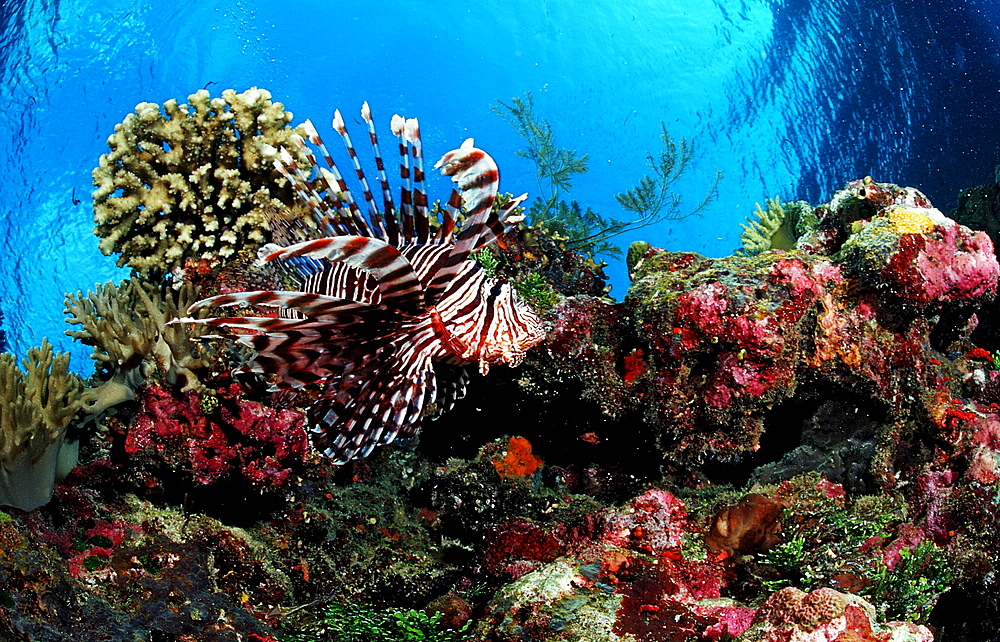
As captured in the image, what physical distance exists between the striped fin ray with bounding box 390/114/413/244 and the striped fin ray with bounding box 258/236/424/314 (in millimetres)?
641

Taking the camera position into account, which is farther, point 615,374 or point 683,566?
point 615,374

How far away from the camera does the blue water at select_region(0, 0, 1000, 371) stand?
24.5 meters

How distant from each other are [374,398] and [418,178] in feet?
3.77

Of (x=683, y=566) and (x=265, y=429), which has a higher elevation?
(x=265, y=429)

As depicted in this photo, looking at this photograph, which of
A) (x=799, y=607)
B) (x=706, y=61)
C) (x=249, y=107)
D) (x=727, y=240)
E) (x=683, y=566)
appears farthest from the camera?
(x=727, y=240)

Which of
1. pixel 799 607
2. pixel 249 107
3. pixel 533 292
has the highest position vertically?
pixel 249 107

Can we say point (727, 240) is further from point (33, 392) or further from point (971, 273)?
point (33, 392)

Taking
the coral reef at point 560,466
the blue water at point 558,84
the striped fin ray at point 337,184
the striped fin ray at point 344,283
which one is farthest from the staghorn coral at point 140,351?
the blue water at point 558,84

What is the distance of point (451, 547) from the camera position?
4.07 meters

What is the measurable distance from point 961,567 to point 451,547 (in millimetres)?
3241

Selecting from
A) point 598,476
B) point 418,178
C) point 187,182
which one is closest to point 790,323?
point 598,476

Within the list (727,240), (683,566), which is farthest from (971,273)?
(727,240)

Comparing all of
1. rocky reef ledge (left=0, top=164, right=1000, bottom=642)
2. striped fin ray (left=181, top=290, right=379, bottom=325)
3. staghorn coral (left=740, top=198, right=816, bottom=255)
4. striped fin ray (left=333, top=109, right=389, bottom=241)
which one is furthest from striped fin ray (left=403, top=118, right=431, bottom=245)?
staghorn coral (left=740, top=198, right=816, bottom=255)

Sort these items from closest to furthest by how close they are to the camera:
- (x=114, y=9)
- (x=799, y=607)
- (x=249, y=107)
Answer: (x=799, y=607), (x=249, y=107), (x=114, y=9)
